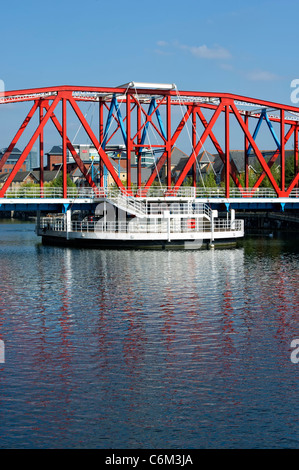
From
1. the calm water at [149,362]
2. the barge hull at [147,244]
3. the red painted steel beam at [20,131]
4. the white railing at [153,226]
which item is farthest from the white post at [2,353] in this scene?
the red painted steel beam at [20,131]

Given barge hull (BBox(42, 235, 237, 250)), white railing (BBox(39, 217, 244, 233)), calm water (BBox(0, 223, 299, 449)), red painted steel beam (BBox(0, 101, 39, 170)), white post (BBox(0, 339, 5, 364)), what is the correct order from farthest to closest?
red painted steel beam (BBox(0, 101, 39, 170)), white railing (BBox(39, 217, 244, 233)), barge hull (BBox(42, 235, 237, 250)), white post (BBox(0, 339, 5, 364)), calm water (BBox(0, 223, 299, 449))

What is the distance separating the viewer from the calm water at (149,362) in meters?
18.7

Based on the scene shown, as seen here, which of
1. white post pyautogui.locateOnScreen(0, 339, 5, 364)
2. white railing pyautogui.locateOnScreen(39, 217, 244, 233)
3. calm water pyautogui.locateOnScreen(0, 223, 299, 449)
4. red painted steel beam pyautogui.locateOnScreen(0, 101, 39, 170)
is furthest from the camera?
red painted steel beam pyautogui.locateOnScreen(0, 101, 39, 170)

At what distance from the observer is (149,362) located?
24.8 meters

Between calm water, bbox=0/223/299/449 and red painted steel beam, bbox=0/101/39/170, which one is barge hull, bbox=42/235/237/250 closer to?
red painted steel beam, bbox=0/101/39/170

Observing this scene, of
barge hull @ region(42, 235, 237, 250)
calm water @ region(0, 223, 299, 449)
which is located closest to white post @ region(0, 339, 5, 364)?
calm water @ region(0, 223, 299, 449)

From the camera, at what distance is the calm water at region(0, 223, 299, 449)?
18.7 m

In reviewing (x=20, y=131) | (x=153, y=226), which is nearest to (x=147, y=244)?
(x=153, y=226)

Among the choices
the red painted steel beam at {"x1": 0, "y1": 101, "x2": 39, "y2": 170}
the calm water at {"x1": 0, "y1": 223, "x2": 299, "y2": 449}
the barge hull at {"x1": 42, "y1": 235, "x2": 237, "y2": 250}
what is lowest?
the calm water at {"x1": 0, "y1": 223, "x2": 299, "y2": 449}

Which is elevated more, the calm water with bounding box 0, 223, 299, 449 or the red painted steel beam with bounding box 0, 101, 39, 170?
the red painted steel beam with bounding box 0, 101, 39, 170

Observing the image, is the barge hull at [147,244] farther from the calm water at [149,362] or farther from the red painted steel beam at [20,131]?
the calm water at [149,362]

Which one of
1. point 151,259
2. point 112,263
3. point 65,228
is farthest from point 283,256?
point 65,228

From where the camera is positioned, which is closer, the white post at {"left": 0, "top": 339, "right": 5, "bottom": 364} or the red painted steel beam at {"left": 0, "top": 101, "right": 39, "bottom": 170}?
the white post at {"left": 0, "top": 339, "right": 5, "bottom": 364}

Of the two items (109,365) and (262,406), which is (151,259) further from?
(262,406)
